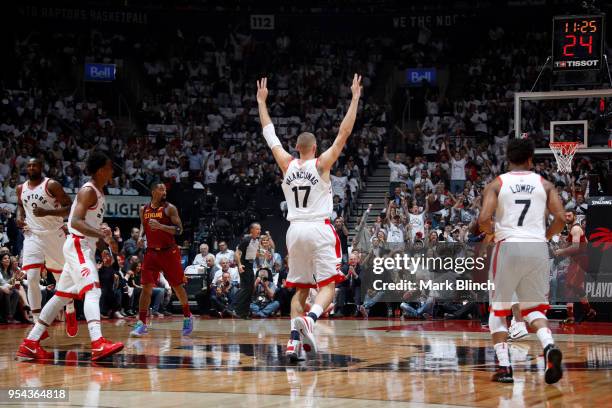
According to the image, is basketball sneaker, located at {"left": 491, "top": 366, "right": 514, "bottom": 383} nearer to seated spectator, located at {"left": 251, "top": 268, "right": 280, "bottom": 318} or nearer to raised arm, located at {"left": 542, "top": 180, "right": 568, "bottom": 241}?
raised arm, located at {"left": 542, "top": 180, "right": 568, "bottom": 241}

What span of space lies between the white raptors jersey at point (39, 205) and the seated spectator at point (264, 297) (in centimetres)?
748

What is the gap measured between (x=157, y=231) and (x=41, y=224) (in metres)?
2.16

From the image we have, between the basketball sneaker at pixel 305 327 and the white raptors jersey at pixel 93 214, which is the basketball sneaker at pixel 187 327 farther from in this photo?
the basketball sneaker at pixel 305 327

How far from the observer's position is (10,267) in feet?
52.9

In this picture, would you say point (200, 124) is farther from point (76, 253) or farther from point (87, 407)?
point (87, 407)

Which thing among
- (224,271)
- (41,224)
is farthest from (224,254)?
(41,224)

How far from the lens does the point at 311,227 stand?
8570 mm

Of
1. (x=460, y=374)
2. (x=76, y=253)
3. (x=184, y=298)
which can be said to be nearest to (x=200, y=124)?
(x=184, y=298)

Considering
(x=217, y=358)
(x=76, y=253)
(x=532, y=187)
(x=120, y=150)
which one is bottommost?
(x=217, y=358)

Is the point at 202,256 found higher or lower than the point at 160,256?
lower

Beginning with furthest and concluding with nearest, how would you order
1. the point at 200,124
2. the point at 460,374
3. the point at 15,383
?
the point at 200,124 → the point at 460,374 → the point at 15,383

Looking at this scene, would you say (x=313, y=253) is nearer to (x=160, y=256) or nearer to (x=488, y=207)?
(x=488, y=207)

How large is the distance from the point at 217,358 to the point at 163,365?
774 mm

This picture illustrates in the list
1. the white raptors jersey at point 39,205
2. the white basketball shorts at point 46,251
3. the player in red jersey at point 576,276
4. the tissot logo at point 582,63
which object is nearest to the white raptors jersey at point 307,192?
the white raptors jersey at point 39,205
